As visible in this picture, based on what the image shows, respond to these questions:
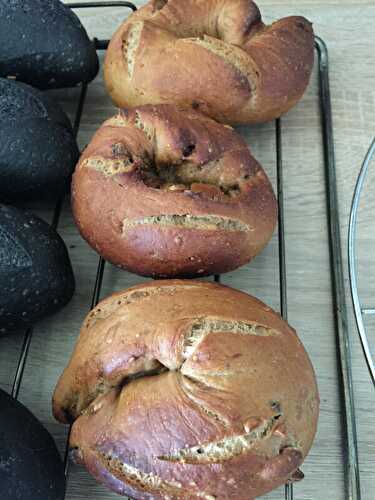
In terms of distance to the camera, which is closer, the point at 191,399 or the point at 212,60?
the point at 191,399

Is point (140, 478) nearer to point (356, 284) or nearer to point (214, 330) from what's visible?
point (214, 330)

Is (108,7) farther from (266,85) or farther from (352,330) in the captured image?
(352,330)

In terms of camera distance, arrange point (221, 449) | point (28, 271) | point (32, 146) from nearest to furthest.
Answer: point (221, 449) < point (28, 271) < point (32, 146)

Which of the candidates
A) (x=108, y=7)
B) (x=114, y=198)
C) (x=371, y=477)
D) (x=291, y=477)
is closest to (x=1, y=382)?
(x=114, y=198)

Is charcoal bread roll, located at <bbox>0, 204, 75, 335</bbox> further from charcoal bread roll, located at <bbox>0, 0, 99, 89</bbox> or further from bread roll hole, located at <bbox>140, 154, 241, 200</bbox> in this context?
charcoal bread roll, located at <bbox>0, 0, 99, 89</bbox>

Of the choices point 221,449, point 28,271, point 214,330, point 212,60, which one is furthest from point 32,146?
point 221,449

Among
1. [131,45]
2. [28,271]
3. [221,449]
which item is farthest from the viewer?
[131,45]

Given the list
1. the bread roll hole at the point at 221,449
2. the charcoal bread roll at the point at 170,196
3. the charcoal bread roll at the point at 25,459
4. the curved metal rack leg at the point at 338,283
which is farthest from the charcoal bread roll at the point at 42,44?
the bread roll hole at the point at 221,449
